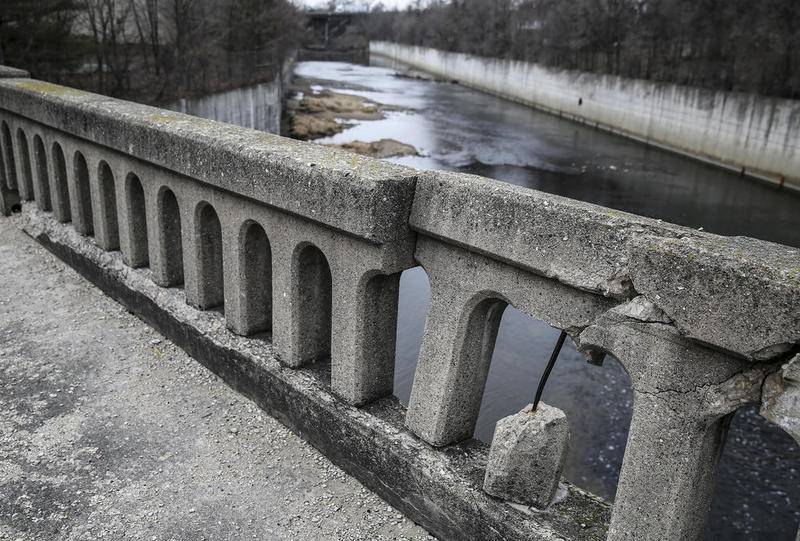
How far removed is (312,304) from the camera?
414cm

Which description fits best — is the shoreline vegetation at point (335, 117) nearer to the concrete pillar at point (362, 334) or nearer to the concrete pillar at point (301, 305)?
the concrete pillar at point (301, 305)

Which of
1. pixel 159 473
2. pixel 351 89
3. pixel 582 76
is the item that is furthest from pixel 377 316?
pixel 351 89

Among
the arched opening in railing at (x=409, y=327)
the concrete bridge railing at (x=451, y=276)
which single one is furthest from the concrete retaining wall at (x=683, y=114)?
the concrete bridge railing at (x=451, y=276)

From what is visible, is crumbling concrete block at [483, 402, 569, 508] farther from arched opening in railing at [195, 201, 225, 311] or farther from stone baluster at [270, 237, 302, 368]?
arched opening in railing at [195, 201, 225, 311]

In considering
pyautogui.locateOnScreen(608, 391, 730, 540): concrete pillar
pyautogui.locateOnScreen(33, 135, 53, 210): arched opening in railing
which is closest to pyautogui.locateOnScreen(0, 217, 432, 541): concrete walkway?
pyautogui.locateOnScreen(608, 391, 730, 540): concrete pillar

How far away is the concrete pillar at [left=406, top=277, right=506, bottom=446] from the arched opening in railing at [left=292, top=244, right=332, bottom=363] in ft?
3.10

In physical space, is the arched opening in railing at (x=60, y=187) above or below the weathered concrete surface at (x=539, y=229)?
below

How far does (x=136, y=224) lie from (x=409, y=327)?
547 cm

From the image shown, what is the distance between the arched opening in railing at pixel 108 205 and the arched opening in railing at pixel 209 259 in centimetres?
143

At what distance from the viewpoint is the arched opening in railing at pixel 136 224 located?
5480 millimetres

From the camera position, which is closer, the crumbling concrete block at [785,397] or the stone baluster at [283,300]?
the crumbling concrete block at [785,397]

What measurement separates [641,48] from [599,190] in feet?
56.6

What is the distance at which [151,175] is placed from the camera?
504cm

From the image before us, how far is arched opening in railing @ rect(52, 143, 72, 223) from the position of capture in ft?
21.8
